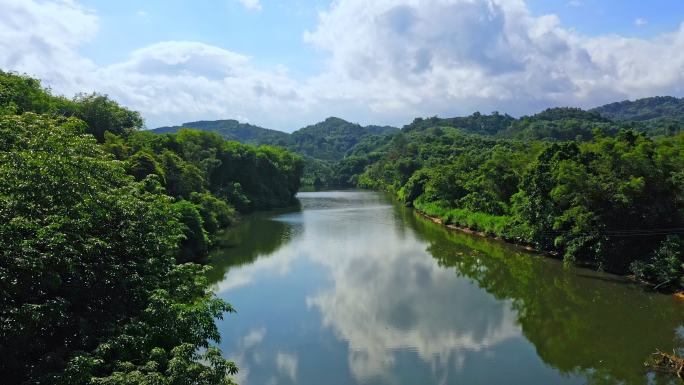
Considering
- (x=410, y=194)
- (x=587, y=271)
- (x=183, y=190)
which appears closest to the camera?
(x=587, y=271)

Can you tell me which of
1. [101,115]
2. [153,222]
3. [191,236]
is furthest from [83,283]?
[101,115]

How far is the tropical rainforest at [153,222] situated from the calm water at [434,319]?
7.65ft

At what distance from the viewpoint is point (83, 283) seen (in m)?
10.3

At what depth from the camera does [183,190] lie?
40.0m

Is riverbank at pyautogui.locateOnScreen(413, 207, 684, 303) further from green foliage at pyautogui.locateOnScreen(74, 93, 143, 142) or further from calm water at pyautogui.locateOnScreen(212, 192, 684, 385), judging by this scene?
green foliage at pyautogui.locateOnScreen(74, 93, 143, 142)

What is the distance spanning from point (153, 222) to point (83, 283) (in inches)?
129

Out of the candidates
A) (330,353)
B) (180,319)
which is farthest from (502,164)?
(180,319)

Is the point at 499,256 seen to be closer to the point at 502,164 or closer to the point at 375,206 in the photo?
the point at 502,164

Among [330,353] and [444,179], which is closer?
[330,353]

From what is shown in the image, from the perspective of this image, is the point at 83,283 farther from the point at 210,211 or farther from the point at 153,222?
the point at 210,211

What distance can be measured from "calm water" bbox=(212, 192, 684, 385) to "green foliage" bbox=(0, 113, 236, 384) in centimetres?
515

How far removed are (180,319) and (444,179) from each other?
139ft

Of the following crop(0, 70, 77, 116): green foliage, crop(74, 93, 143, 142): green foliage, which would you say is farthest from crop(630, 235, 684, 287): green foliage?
crop(74, 93, 143, 142): green foliage

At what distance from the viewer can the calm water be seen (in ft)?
51.1
